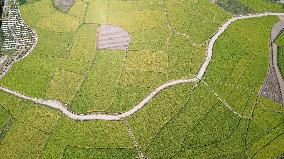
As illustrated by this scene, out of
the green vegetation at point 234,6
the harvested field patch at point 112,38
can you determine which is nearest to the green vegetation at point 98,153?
the harvested field patch at point 112,38

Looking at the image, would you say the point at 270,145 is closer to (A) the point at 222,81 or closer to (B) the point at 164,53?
(A) the point at 222,81

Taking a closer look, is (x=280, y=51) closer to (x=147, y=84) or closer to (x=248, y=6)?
(x=248, y=6)

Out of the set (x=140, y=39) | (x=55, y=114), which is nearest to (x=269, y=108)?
(x=140, y=39)

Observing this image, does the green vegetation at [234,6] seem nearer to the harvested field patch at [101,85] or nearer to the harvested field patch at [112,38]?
the harvested field patch at [112,38]

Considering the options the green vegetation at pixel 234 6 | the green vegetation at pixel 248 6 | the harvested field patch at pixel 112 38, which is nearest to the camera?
the harvested field patch at pixel 112 38

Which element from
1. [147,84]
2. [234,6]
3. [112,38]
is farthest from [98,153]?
[234,6]

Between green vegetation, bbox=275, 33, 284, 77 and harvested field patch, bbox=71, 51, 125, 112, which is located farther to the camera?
green vegetation, bbox=275, 33, 284, 77

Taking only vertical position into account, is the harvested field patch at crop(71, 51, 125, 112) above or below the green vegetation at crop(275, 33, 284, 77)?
below

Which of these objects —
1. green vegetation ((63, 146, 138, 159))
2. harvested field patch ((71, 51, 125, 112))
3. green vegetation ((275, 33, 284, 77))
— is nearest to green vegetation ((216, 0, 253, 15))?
green vegetation ((275, 33, 284, 77))

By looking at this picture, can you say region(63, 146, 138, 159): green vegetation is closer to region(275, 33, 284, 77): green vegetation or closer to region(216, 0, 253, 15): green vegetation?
region(275, 33, 284, 77): green vegetation
